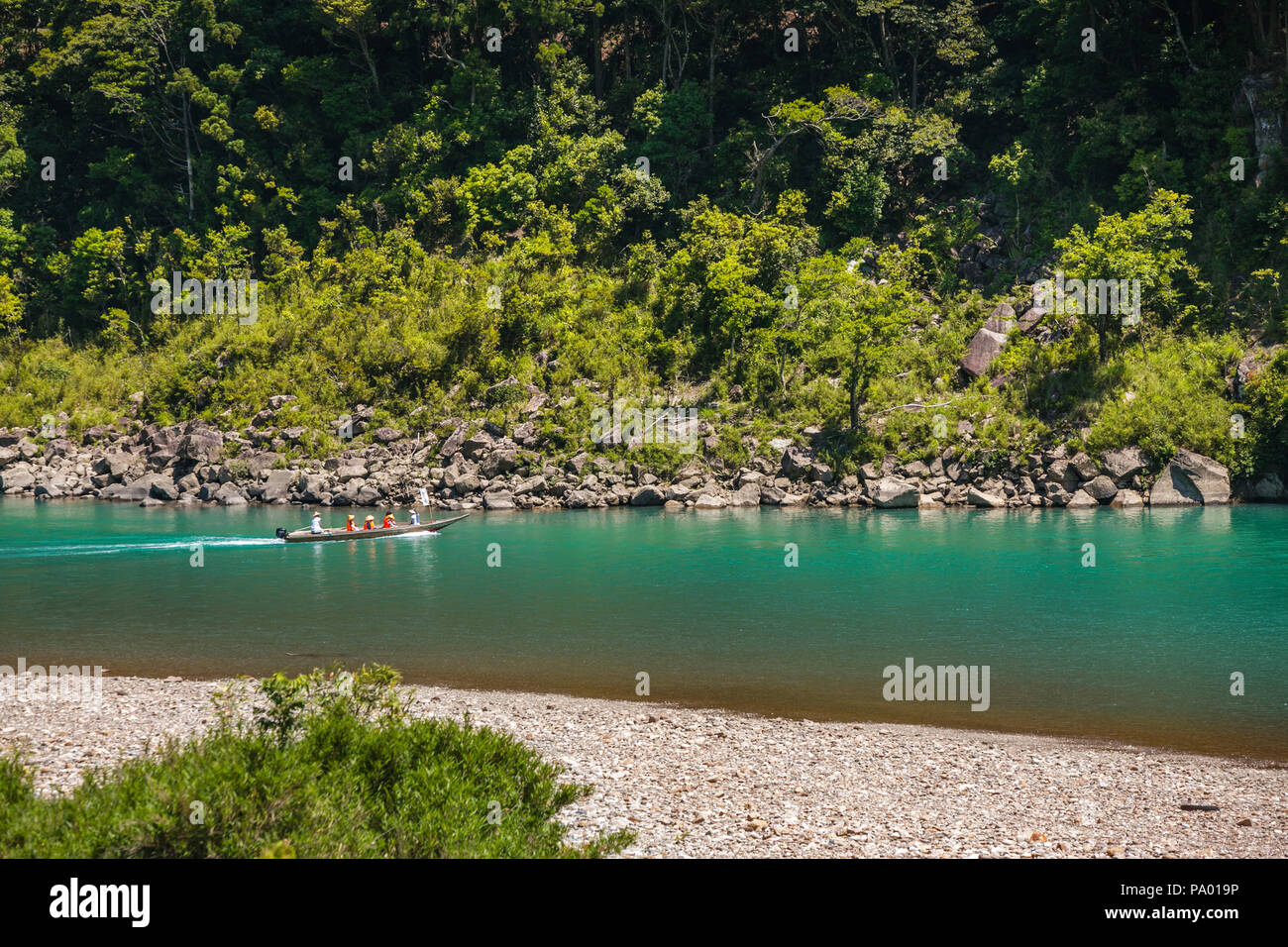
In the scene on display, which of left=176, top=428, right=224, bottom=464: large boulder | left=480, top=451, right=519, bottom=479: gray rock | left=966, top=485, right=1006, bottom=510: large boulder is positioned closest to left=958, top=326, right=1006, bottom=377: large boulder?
left=966, top=485, right=1006, bottom=510: large boulder

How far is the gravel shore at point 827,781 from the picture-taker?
1059 centimetres

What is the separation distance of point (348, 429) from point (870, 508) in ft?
96.9

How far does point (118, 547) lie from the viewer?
37.3 meters

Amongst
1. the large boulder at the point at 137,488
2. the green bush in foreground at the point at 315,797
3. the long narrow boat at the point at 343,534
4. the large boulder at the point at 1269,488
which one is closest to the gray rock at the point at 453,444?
A: the long narrow boat at the point at 343,534

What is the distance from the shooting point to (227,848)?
7.16 meters

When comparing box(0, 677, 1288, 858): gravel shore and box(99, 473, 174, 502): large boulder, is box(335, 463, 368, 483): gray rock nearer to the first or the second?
box(99, 473, 174, 502): large boulder

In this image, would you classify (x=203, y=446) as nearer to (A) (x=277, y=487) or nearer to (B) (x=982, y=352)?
(A) (x=277, y=487)

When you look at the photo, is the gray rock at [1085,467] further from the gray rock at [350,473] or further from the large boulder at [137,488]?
the large boulder at [137,488]

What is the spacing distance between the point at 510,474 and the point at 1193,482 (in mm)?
33164

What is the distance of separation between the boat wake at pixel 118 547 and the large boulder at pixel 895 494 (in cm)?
2757

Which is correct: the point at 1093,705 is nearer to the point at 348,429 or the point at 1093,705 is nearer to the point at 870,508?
the point at 870,508

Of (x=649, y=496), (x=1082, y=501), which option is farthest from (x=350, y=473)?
(x=1082, y=501)

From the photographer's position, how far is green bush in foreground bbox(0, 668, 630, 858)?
7203 millimetres
